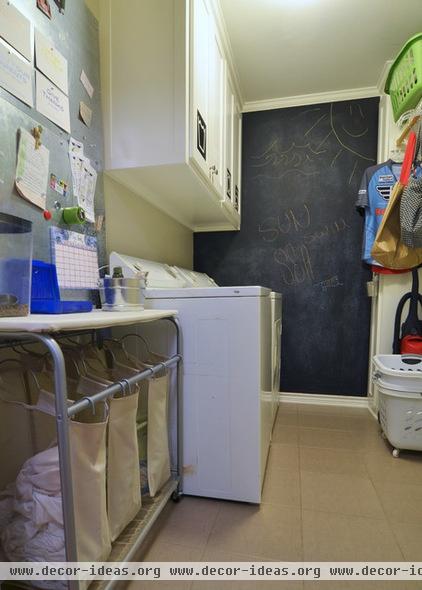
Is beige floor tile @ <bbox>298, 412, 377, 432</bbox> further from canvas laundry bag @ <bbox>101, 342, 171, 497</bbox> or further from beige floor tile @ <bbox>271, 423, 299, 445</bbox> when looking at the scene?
canvas laundry bag @ <bbox>101, 342, 171, 497</bbox>

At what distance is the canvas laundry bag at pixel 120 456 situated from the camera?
99 centimetres

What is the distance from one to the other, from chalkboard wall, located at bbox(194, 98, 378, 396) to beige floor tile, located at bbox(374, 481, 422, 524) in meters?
1.15

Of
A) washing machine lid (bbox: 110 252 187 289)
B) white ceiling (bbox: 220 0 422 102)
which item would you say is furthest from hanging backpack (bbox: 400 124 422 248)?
washing machine lid (bbox: 110 252 187 289)

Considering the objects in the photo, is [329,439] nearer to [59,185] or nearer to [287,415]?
[287,415]

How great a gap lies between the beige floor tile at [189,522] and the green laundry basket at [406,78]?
2.51 meters

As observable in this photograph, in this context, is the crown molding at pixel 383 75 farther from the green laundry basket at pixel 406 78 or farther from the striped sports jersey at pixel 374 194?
the striped sports jersey at pixel 374 194

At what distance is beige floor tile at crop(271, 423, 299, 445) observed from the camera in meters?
1.98

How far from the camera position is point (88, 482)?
33.6 inches

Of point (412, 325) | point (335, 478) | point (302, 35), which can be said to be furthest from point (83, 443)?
point (302, 35)

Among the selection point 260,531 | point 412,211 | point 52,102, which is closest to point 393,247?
point 412,211

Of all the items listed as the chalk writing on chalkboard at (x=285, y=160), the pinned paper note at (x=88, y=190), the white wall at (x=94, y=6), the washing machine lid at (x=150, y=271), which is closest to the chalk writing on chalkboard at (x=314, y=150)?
the chalk writing on chalkboard at (x=285, y=160)

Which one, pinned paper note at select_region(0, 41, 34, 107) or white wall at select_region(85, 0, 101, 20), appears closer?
pinned paper note at select_region(0, 41, 34, 107)

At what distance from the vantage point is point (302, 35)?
1.98 meters

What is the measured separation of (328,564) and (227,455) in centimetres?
49
